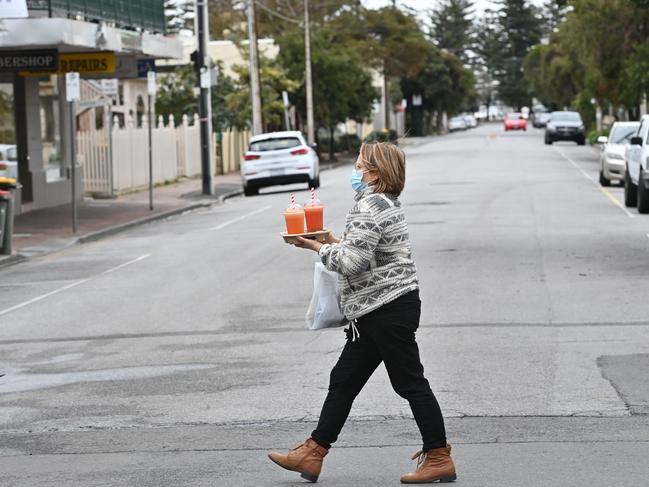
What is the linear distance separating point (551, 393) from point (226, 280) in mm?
7577

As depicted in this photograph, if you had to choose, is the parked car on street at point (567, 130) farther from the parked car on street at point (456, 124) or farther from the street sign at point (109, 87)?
the parked car on street at point (456, 124)

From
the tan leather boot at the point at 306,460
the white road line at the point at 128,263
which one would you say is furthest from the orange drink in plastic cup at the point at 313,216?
the white road line at the point at 128,263

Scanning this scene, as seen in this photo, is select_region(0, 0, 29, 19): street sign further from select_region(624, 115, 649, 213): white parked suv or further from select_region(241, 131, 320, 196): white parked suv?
select_region(241, 131, 320, 196): white parked suv

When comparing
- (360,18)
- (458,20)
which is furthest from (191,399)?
(458,20)

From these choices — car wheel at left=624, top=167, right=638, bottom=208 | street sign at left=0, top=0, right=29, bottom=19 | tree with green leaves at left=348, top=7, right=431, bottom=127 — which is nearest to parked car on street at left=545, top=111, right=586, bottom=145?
tree with green leaves at left=348, top=7, right=431, bottom=127

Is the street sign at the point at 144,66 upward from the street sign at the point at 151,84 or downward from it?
upward

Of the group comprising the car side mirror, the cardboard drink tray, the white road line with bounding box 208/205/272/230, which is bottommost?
the white road line with bounding box 208/205/272/230

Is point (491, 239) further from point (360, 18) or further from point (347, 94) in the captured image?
point (360, 18)

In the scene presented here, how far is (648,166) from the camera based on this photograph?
24.0 metres

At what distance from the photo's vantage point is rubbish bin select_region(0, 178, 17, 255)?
2041 cm

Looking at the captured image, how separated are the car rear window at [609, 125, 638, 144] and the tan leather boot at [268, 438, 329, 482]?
27.4 meters

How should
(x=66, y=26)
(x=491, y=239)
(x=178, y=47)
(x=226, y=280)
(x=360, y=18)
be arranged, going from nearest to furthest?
(x=226, y=280)
(x=491, y=239)
(x=66, y=26)
(x=178, y=47)
(x=360, y=18)

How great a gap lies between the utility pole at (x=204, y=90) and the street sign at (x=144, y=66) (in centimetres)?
324

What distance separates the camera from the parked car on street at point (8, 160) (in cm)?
2903
